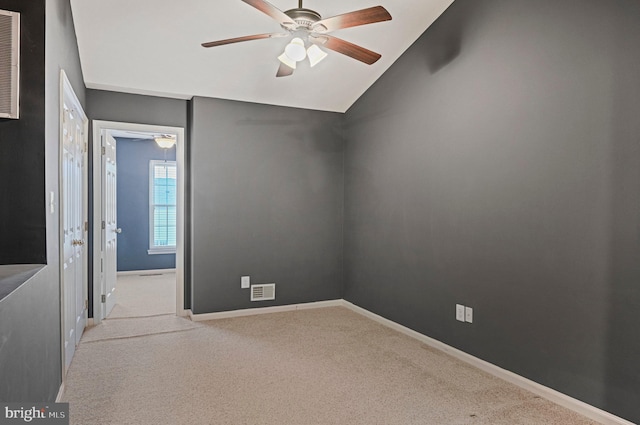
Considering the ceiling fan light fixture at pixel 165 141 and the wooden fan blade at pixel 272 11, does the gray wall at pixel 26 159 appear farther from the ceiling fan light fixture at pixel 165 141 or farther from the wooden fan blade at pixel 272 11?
the ceiling fan light fixture at pixel 165 141

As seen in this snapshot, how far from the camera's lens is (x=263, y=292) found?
4711 millimetres

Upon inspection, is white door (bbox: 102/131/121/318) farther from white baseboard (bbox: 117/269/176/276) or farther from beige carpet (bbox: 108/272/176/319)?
white baseboard (bbox: 117/269/176/276)

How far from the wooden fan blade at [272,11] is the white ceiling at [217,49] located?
822 millimetres

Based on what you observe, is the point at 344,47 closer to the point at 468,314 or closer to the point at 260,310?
the point at 468,314

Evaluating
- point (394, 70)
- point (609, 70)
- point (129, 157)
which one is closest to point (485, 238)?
point (609, 70)

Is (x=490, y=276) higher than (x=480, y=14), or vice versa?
(x=480, y=14)

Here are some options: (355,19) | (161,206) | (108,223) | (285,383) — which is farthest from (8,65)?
(161,206)

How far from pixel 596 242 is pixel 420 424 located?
58.1 inches

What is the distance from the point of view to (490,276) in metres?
3.06

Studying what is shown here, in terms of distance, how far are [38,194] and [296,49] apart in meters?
1.71

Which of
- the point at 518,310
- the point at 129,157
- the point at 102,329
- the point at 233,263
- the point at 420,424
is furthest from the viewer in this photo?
the point at 129,157

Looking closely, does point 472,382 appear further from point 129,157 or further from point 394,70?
point 129,157

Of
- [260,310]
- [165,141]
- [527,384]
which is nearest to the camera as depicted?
[527,384]

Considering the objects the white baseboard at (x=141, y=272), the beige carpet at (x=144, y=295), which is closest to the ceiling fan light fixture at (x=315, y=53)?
the beige carpet at (x=144, y=295)
